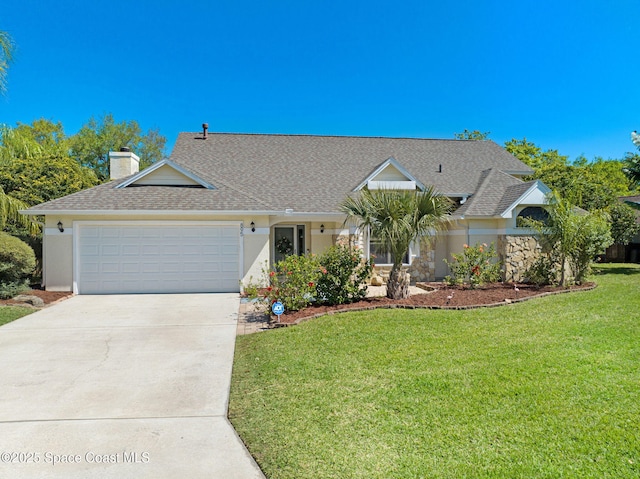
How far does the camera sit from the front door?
55.9 ft

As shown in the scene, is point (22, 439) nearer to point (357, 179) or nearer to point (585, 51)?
point (357, 179)

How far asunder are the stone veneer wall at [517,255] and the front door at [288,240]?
302 inches

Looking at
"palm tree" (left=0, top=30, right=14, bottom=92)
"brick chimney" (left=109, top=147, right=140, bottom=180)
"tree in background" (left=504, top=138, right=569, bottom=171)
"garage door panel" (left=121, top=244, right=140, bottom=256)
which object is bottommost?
"garage door panel" (left=121, top=244, right=140, bottom=256)

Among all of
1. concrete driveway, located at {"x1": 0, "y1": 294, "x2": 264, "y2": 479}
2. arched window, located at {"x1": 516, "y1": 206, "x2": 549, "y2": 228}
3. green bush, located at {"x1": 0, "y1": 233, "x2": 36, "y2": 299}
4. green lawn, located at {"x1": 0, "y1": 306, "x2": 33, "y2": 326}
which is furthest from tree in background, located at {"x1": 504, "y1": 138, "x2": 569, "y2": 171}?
green lawn, located at {"x1": 0, "y1": 306, "x2": 33, "y2": 326}

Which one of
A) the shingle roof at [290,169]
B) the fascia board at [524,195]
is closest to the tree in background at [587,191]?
the fascia board at [524,195]

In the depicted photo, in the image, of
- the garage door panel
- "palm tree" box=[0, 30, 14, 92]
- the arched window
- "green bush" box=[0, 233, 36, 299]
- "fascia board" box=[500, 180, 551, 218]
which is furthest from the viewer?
the arched window

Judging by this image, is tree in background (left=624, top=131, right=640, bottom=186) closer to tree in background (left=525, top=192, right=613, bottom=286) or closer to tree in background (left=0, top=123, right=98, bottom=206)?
tree in background (left=525, top=192, right=613, bottom=286)

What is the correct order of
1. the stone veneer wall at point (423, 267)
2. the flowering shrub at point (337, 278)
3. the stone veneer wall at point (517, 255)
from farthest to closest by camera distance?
the stone veneer wall at point (423, 267), the stone veneer wall at point (517, 255), the flowering shrub at point (337, 278)

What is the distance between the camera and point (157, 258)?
13977 mm

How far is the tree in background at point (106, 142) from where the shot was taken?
38.6 m

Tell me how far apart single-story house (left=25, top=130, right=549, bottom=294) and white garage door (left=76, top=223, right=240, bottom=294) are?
0.03m

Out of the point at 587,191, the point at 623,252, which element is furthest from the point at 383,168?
the point at 623,252

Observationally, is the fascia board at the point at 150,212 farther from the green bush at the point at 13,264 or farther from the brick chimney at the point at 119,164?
the brick chimney at the point at 119,164

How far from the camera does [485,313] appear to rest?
30.6ft
